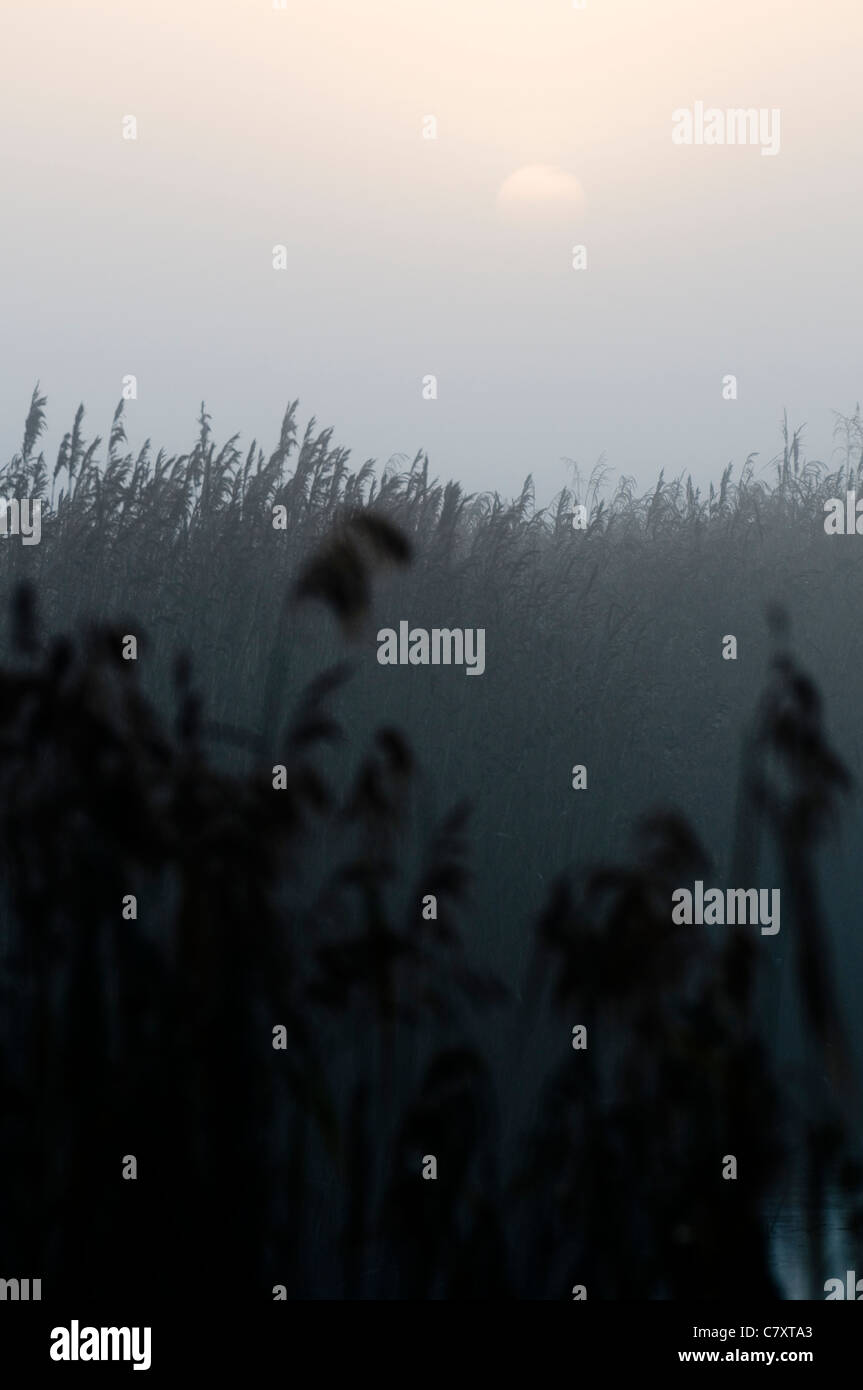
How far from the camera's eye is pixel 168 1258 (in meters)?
1.94

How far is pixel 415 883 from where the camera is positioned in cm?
220

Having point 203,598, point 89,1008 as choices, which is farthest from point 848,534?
point 89,1008

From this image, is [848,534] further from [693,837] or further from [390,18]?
[390,18]

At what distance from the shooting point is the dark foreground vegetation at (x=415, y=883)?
72.1 inches

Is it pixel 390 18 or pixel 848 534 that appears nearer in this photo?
pixel 390 18

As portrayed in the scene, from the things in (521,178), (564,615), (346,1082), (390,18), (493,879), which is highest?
(390,18)

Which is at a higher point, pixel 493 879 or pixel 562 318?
pixel 562 318

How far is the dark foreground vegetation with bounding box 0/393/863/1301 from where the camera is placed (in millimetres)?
1830

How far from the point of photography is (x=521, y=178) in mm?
2293
